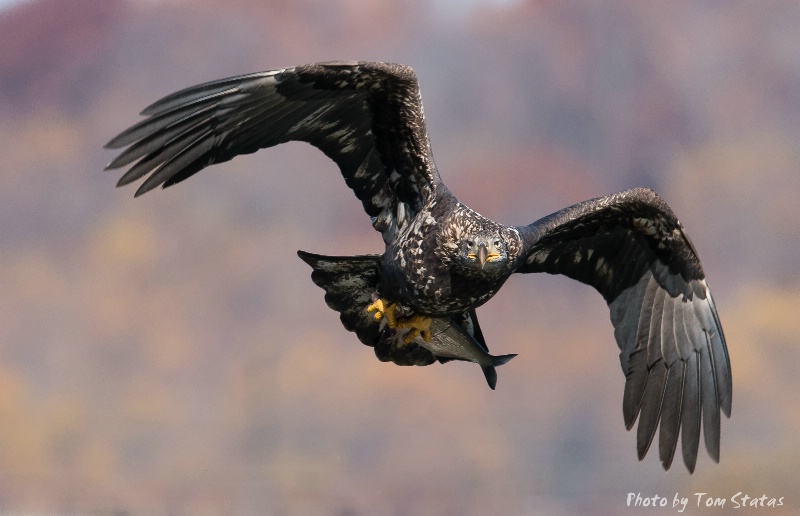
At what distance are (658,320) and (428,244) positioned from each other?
2.73 m

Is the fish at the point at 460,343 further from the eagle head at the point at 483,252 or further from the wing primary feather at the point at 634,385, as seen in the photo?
the eagle head at the point at 483,252

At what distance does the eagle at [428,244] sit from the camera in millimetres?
8906

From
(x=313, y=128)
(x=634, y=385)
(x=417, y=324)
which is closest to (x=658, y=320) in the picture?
(x=634, y=385)

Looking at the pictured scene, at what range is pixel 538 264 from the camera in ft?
36.2

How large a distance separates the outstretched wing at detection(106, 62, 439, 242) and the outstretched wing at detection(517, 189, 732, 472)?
Answer: 1556 mm

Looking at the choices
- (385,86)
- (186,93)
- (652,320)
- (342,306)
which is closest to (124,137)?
(186,93)

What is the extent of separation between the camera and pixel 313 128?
960 cm

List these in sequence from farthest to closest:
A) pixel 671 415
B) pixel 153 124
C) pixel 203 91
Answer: pixel 671 415, pixel 203 91, pixel 153 124

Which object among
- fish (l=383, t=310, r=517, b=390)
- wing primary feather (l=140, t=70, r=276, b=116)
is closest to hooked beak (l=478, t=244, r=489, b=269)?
fish (l=383, t=310, r=517, b=390)

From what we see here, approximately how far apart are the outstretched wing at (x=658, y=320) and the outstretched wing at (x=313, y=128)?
1556 millimetres

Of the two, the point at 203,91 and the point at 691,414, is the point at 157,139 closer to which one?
the point at 203,91

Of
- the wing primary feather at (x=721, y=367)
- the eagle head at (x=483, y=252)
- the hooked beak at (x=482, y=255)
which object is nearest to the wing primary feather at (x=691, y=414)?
the wing primary feather at (x=721, y=367)

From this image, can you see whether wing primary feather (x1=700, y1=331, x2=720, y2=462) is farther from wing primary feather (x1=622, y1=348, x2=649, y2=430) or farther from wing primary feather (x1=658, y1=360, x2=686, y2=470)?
wing primary feather (x1=622, y1=348, x2=649, y2=430)

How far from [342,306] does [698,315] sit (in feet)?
10.4
